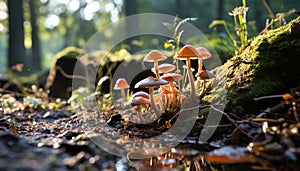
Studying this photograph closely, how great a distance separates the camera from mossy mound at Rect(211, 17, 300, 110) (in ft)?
8.60

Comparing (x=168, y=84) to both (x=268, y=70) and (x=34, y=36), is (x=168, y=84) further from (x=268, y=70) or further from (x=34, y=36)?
(x=34, y=36)

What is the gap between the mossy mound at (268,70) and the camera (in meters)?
2.62

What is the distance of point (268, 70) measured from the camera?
2.75 meters

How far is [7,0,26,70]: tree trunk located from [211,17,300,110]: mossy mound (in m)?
9.78

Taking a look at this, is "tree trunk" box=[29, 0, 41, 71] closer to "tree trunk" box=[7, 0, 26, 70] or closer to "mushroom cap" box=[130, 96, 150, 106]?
"tree trunk" box=[7, 0, 26, 70]

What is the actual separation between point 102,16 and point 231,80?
1078 inches

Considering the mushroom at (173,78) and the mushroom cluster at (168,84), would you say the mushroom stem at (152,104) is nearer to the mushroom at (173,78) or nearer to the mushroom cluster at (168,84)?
the mushroom cluster at (168,84)

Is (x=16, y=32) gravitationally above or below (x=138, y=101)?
above

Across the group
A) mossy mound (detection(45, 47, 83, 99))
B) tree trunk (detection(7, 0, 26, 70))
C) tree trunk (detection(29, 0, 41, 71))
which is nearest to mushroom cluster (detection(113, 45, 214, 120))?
mossy mound (detection(45, 47, 83, 99))

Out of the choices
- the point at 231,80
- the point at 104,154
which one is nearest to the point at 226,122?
the point at 231,80

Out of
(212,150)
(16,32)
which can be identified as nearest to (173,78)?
(212,150)

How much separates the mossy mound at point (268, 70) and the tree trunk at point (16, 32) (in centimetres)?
978

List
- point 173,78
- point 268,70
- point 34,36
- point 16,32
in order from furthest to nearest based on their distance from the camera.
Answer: point 34,36 < point 16,32 < point 173,78 < point 268,70

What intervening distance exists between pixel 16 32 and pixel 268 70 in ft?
34.8
